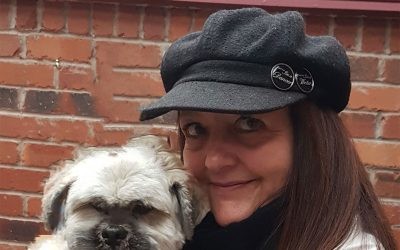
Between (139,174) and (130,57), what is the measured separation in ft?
3.97

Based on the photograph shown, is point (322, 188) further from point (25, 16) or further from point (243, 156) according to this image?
point (25, 16)

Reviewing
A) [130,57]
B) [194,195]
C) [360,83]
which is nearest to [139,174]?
[194,195]

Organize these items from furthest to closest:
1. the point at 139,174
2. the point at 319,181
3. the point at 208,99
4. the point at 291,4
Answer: the point at 291,4, the point at 139,174, the point at 319,181, the point at 208,99

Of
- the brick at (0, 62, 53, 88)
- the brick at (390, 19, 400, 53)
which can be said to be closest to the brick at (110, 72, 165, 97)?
the brick at (0, 62, 53, 88)

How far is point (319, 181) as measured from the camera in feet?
6.11

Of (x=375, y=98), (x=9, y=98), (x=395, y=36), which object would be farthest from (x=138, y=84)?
(x=395, y=36)

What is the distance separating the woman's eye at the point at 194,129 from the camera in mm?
2038

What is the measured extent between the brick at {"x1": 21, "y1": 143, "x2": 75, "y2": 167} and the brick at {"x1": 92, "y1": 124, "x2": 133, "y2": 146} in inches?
5.6

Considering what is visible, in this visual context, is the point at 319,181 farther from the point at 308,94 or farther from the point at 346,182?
the point at 308,94

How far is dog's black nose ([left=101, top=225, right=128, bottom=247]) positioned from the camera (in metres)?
2.00

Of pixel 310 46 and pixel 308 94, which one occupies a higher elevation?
pixel 310 46

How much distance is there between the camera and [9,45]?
327cm

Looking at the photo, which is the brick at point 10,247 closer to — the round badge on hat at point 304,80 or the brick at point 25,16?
the brick at point 25,16

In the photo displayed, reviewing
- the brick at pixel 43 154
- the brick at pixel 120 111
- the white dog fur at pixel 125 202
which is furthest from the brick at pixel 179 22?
the white dog fur at pixel 125 202
